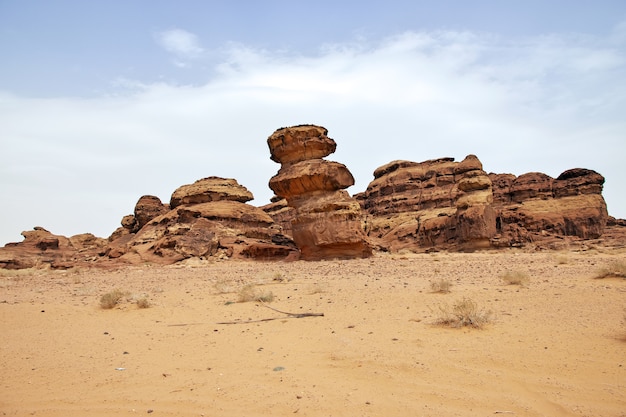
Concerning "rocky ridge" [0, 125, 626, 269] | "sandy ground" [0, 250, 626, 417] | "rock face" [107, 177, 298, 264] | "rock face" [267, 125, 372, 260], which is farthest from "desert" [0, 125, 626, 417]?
"rocky ridge" [0, 125, 626, 269]

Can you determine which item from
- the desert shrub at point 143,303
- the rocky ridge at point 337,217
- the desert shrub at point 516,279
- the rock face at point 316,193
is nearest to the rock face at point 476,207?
the rocky ridge at point 337,217

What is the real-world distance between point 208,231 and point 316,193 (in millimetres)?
7854

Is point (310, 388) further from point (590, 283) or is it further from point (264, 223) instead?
point (264, 223)

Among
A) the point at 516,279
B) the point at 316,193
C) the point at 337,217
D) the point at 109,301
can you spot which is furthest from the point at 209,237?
the point at 516,279

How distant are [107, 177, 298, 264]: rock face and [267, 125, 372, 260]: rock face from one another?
314 centimetres

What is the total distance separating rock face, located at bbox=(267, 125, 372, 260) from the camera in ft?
87.7

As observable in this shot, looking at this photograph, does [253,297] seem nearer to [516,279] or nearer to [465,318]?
[465,318]

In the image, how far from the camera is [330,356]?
6.03 meters

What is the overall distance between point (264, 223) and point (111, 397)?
29.4m

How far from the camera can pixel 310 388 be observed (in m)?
4.96

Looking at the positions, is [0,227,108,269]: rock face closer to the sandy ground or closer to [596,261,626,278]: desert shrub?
the sandy ground

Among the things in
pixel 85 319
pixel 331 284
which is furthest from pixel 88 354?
pixel 331 284

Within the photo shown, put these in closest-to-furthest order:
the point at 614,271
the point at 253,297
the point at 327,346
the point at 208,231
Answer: the point at 327,346 < the point at 253,297 < the point at 614,271 < the point at 208,231

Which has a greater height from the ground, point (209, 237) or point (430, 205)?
point (430, 205)
